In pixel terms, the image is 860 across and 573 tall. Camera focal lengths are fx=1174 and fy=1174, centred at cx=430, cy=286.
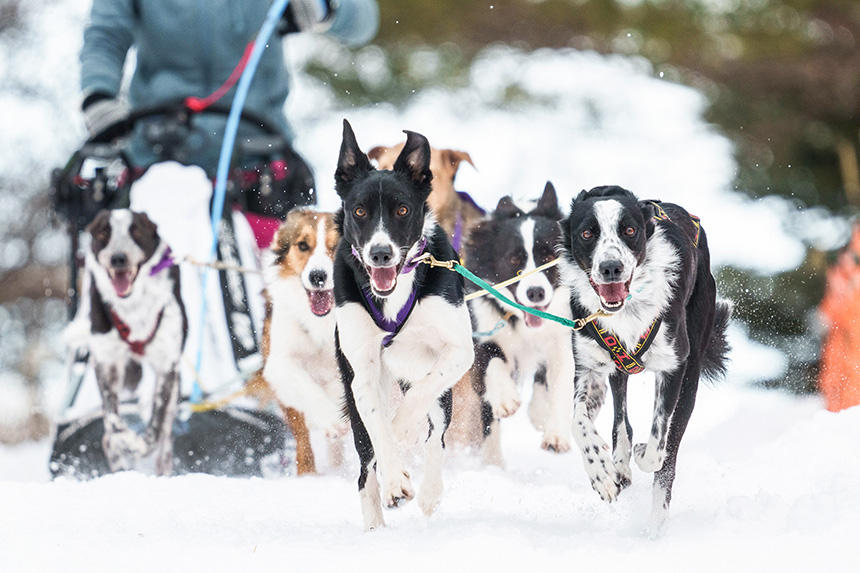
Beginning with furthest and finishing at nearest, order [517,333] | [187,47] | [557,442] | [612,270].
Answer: [187,47] → [517,333] → [557,442] → [612,270]

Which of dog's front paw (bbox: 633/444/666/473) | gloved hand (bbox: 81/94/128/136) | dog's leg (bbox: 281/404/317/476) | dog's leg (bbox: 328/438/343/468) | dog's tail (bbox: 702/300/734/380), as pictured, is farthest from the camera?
gloved hand (bbox: 81/94/128/136)

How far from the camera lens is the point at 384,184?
3471 mm

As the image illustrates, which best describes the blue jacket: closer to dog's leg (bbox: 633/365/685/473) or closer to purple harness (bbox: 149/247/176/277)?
purple harness (bbox: 149/247/176/277)

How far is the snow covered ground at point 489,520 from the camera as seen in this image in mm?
2943

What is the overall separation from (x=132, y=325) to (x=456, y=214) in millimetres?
1643

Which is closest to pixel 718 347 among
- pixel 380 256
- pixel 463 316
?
pixel 463 316

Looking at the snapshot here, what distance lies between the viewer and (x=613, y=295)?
3.29m

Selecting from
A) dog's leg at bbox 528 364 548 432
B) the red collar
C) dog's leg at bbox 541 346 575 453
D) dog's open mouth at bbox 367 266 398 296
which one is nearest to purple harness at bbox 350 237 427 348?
dog's open mouth at bbox 367 266 398 296

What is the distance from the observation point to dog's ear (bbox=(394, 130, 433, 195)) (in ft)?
11.6

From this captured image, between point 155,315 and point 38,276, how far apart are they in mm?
10235

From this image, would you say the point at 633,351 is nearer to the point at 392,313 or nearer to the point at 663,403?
the point at 663,403

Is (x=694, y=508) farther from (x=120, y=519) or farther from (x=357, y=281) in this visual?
(x=120, y=519)

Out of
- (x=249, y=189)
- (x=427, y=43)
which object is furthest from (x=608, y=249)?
(x=427, y=43)

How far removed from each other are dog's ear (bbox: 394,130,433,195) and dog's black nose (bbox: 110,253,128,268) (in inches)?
91.6
